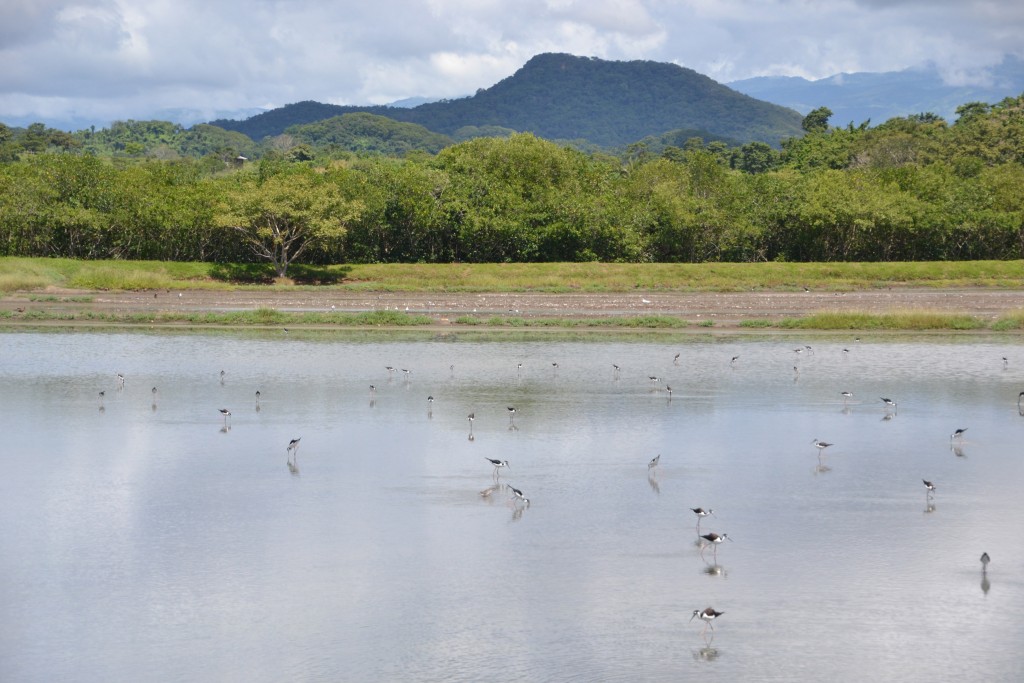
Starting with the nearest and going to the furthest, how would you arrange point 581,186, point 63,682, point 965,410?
point 63,682
point 965,410
point 581,186

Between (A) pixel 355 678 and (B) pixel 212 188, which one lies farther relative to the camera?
(B) pixel 212 188

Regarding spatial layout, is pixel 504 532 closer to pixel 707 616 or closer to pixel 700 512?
pixel 700 512

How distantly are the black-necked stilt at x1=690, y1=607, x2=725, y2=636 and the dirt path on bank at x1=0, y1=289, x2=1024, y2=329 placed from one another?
1868 inches

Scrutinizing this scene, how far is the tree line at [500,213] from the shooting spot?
89.3m

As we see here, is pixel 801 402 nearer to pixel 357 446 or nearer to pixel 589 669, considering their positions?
pixel 357 446

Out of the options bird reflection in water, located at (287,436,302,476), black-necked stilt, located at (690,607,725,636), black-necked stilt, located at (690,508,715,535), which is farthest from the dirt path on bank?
black-necked stilt, located at (690,607,725,636)

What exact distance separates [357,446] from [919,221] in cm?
7909

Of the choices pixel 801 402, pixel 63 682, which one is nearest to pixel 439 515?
pixel 63 682

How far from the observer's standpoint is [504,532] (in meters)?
23.9

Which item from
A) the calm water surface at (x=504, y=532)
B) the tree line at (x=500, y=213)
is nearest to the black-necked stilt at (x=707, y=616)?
the calm water surface at (x=504, y=532)

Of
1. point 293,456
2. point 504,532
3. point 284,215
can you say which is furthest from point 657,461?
point 284,215

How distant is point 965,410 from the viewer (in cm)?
3869

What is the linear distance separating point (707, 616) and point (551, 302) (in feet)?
197

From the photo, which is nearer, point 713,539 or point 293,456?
point 713,539
